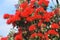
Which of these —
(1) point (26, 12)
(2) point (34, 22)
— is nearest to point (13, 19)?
(1) point (26, 12)

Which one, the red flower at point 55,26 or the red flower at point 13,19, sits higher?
the red flower at point 13,19

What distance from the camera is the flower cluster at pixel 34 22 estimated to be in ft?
30.1

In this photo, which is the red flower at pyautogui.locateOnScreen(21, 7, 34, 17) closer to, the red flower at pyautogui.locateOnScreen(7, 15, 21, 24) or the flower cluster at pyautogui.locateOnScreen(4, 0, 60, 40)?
the flower cluster at pyautogui.locateOnScreen(4, 0, 60, 40)

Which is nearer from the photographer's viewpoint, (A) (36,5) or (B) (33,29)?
(B) (33,29)

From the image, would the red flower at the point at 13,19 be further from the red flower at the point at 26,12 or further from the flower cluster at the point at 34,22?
the red flower at the point at 26,12

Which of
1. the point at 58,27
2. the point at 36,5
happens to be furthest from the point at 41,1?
the point at 58,27

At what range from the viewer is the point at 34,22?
9.35 meters

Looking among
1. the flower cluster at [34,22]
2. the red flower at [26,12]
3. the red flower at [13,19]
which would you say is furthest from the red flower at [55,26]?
the red flower at [13,19]

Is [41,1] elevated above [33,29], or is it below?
above

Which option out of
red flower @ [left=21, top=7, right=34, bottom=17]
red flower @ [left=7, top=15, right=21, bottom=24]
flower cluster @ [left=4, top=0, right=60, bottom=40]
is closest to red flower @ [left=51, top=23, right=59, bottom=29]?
flower cluster @ [left=4, top=0, right=60, bottom=40]

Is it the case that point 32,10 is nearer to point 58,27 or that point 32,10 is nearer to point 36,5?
point 36,5

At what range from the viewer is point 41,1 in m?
9.64

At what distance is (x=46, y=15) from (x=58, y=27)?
567 mm

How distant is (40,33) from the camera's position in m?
9.14
